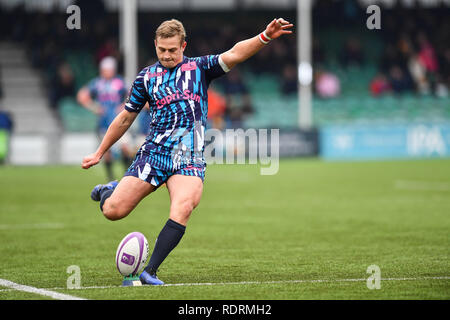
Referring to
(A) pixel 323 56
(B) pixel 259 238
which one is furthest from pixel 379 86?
(B) pixel 259 238

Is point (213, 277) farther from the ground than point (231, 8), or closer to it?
closer to it

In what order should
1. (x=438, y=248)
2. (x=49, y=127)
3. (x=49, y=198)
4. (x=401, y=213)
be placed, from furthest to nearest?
(x=49, y=127), (x=49, y=198), (x=401, y=213), (x=438, y=248)

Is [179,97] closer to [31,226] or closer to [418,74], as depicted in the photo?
[31,226]

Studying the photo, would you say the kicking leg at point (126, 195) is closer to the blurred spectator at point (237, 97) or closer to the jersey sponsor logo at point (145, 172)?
the jersey sponsor logo at point (145, 172)

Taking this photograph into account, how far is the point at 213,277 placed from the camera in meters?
7.08

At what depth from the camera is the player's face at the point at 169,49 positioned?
22.2ft

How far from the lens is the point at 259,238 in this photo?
32.9 feet

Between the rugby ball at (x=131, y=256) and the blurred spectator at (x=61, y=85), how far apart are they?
2329 centimetres

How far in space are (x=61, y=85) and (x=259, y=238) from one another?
831 inches

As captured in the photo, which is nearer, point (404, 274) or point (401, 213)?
point (404, 274)

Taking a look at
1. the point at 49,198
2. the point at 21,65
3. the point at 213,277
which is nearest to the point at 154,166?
the point at 213,277
